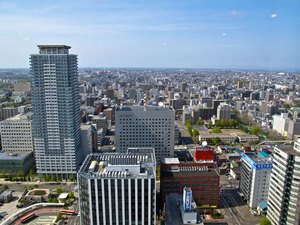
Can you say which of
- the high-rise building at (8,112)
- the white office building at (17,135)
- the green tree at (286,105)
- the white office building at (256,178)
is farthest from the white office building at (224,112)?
the high-rise building at (8,112)

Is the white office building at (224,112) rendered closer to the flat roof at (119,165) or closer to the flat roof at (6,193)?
the flat roof at (119,165)

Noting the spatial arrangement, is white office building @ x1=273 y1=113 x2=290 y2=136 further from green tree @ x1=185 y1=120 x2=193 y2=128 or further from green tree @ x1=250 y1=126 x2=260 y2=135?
green tree @ x1=185 y1=120 x2=193 y2=128

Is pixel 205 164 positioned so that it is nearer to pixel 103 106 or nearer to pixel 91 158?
pixel 91 158

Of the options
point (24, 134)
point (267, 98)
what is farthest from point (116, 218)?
point (267, 98)

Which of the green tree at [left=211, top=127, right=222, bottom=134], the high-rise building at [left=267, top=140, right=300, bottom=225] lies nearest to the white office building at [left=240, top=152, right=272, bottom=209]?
the high-rise building at [left=267, top=140, right=300, bottom=225]

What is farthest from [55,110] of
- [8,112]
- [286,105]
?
[286,105]
